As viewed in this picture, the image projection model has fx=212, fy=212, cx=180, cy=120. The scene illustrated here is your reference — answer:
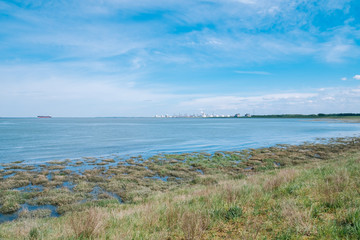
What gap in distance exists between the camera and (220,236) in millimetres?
5773

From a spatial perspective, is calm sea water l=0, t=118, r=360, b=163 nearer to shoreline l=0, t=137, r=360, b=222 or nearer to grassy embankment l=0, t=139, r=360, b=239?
shoreline l=0, t=137, r=360, b=222

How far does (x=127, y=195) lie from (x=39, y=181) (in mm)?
9285

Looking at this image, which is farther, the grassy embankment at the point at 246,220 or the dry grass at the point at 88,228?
the dry grass at the point at 88,228

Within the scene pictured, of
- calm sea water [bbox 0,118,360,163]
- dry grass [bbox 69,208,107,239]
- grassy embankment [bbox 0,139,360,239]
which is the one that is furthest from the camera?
calm sea water [bbox 0,118,360,163]

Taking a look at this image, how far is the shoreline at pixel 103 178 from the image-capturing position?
1414 cm

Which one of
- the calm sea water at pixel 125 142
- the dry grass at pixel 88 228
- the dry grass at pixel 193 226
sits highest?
the dry grass at pixel 193 226

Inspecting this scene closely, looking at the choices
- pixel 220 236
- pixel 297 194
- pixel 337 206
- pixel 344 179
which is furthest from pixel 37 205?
pixel 344 179

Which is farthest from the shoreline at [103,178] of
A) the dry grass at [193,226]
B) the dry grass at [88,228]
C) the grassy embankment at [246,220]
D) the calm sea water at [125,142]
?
the dry grass at [193,226]

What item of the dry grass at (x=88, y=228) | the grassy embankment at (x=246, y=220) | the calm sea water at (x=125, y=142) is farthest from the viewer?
the calm sea water at (x=125, y=142)

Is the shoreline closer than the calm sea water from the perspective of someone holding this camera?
Yes

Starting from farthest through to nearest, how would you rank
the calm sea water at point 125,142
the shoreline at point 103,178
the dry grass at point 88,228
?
the calm sea water at point 125,142 < the shoreline at point 103,178 < the dry grass at point 88,228

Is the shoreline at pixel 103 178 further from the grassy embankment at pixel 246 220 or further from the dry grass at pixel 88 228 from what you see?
the dry grass at pixel 88 228

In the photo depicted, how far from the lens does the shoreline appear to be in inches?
557

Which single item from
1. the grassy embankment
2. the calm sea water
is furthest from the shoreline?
the grassy embankment
